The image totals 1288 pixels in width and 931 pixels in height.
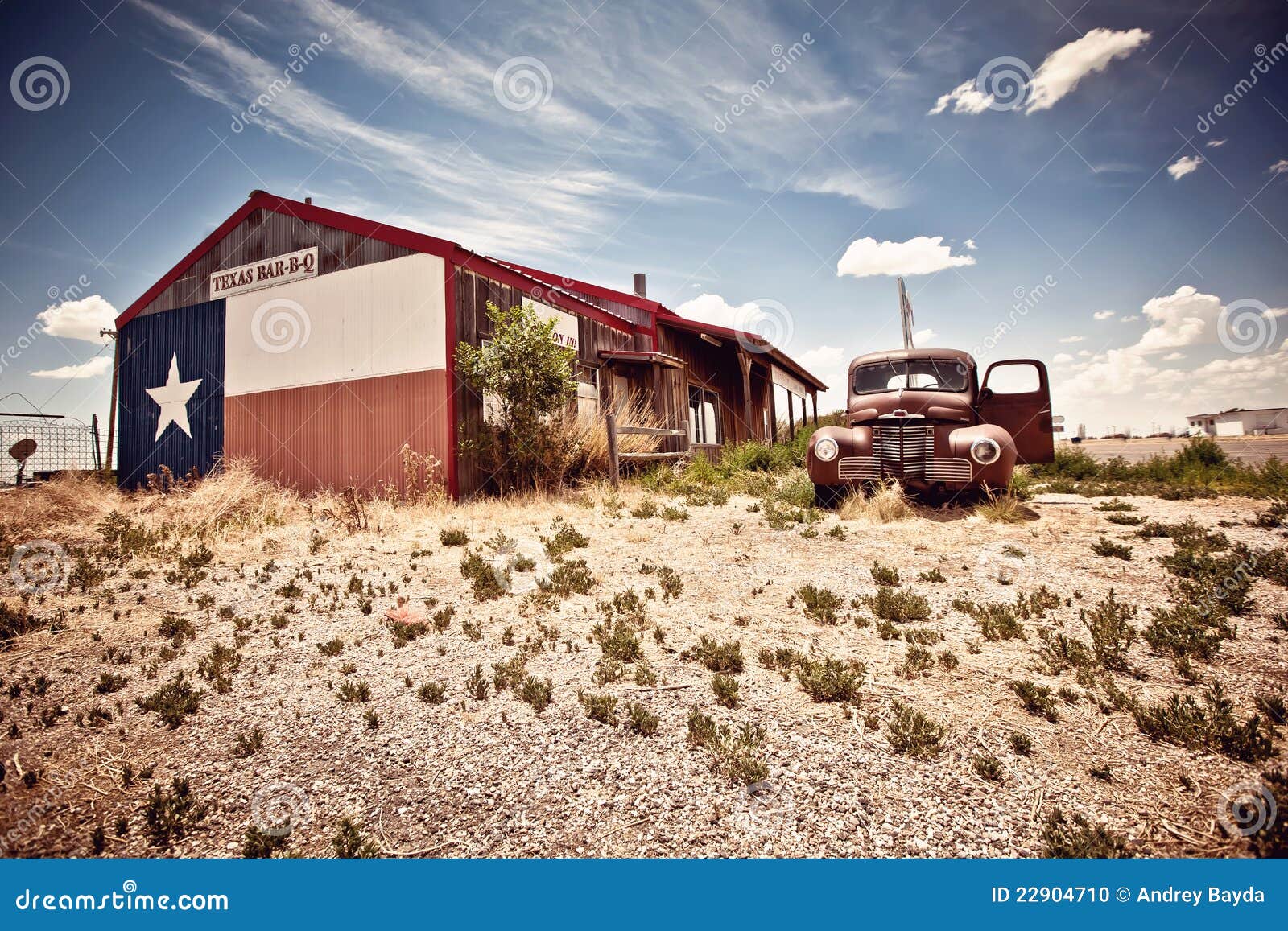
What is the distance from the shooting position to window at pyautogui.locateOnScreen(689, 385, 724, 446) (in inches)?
759

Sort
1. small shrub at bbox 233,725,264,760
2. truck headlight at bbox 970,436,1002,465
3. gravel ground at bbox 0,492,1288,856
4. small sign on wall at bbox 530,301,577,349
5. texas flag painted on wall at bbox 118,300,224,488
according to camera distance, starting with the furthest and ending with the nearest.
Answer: texas flag painted on wall at bbox 118,300,224,488 < small sign on wall at bbox 530,301,577,349 < truck headlight at bbox 970,436,1002,465 < small shrub at bbox 233,725,264,760 < gravel ground at bbox 0,492,1288,856

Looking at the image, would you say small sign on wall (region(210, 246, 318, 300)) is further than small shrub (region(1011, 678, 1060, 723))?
Yes

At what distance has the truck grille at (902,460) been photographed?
26.0 feet

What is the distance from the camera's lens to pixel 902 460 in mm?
8086

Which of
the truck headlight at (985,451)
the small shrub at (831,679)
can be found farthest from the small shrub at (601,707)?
the truck headlight at (985,451)

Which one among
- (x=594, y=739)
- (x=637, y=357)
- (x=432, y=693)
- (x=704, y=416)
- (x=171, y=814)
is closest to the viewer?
(x=171, y=814)

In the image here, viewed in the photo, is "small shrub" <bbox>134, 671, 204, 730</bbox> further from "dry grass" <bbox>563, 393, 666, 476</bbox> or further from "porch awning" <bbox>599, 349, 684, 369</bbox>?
"porch awning" <bbox>599, 349, 684, 369</bbox>

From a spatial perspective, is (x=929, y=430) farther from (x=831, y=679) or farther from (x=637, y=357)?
(x=637, y=357)

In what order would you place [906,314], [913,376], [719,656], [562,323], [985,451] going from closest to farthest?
1. [719,656]
2. [985,451]
3. [913,376]
4. [562,323]
5. [906,314]

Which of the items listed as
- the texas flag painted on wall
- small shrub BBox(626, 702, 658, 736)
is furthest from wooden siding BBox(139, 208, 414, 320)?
small shrub BBox(626, 702, 658, 736)

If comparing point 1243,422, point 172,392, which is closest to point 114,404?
point 172,392

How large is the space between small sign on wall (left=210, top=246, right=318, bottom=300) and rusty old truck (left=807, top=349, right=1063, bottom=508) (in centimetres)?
1129

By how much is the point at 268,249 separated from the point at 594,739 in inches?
570

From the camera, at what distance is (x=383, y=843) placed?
2332 mm
